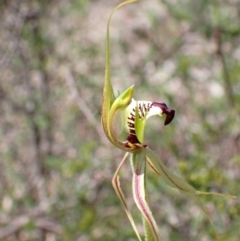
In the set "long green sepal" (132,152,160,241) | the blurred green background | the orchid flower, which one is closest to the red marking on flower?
the orchid flower

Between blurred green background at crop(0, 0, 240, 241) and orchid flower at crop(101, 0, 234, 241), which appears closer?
orchid flower at crop(101, 0, 234, 241)

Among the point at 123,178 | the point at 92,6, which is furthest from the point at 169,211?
the point at 92,6

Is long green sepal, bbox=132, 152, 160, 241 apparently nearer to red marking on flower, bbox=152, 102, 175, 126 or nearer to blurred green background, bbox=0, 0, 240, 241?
red marking on flower, bbox=152, 102, 175, 126

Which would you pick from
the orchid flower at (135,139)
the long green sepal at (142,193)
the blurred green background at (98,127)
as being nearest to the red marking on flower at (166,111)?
the orchid flower at (135,139)

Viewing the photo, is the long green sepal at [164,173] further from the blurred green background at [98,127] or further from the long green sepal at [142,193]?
the blurred green background at [98,127]

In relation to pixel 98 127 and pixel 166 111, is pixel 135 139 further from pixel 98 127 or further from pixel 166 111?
pixel 98 127

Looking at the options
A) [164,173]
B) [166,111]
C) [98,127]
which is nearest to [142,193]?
[164,173]

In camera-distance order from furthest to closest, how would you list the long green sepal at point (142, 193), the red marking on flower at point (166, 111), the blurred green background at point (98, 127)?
the blurred green background at point (98, 127)
the red marking on flower at point (166, 111)
the long green sepal at point (142, 193)
